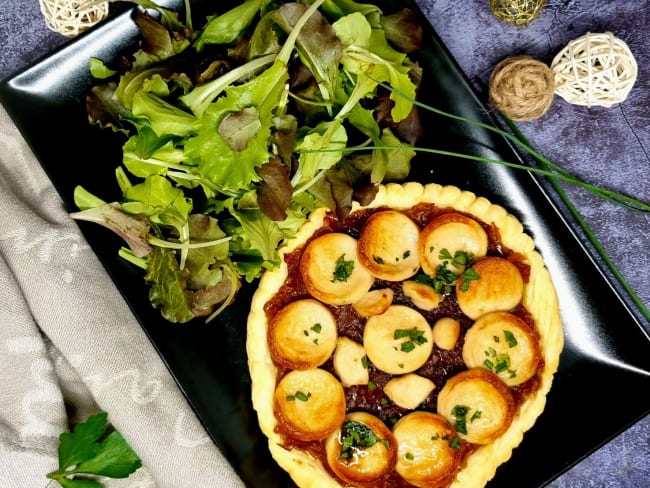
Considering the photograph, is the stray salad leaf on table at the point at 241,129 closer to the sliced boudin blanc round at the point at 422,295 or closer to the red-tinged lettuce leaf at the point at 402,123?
the red-tinged lettuce leaf at the point at 402,123

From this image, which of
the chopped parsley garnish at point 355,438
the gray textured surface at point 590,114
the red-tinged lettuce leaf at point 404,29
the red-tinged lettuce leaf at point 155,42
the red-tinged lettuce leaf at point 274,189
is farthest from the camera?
the gray textured surface at point 590,114

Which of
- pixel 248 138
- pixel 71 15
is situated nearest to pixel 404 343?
pixel 248 138

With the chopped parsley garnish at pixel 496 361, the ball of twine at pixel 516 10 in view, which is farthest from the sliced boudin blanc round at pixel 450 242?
the ball of twine at pixel 516 10

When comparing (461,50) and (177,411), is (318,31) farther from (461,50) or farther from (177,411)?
(177,411)

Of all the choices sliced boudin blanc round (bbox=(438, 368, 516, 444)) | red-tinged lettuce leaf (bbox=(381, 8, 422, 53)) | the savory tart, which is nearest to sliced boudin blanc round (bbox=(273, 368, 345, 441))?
the savory tart

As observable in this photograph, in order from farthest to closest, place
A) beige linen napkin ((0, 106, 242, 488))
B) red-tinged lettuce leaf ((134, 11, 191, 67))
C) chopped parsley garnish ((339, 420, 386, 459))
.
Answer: beige linen napkin ((0, 106, 242, 488)), chopped parsley garnish ((339, 420, 386, 459)), red-tinged lettuce leaf ((134, 11, 191, 67))

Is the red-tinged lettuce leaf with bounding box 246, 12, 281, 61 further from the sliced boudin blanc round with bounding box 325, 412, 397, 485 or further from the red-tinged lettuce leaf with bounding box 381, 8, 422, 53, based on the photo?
the sliced boudin blanc round with bounding box 325, 412, 397, 485
